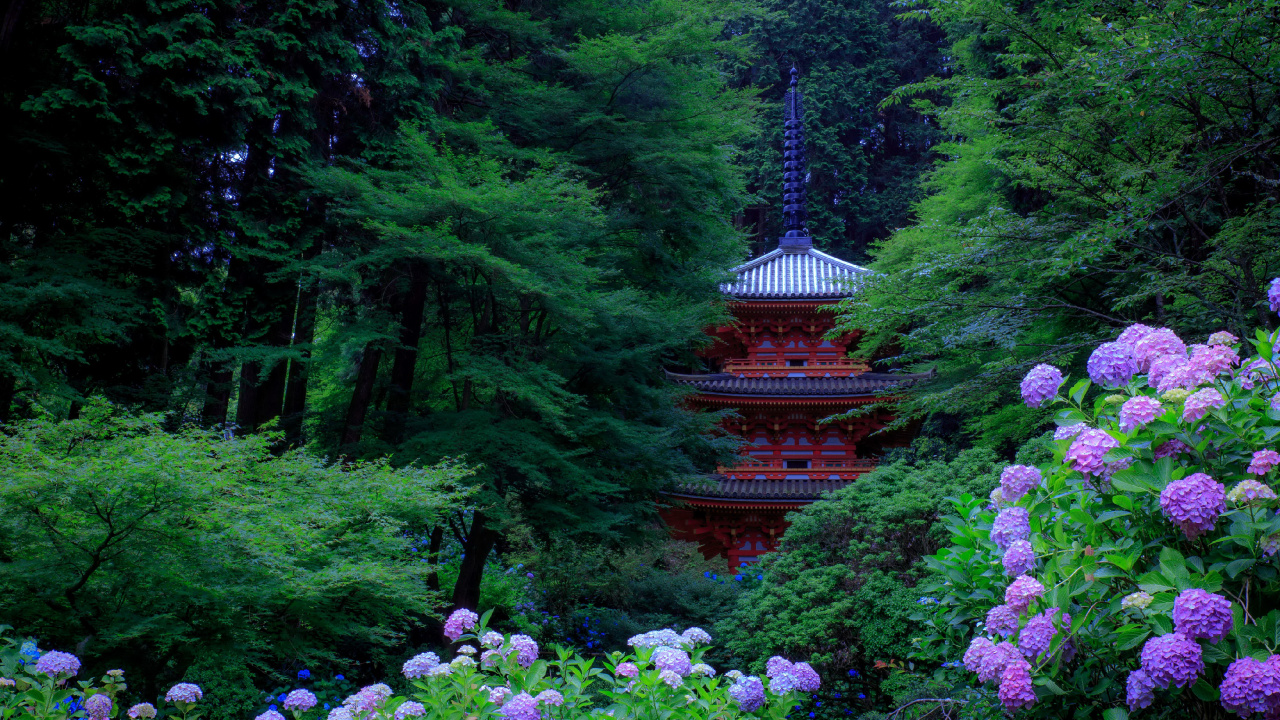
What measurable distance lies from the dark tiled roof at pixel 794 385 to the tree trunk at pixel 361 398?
5.91 meters

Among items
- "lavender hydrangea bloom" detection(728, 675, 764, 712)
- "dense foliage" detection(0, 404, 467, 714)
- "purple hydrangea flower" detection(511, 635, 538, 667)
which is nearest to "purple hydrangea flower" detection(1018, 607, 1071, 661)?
"lavender hydrangea bloom" detection(728, 675, 764, 712)

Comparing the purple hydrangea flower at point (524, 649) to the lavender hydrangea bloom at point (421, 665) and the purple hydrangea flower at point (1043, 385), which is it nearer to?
the lavender hydrangea bloom at point (421, 665)

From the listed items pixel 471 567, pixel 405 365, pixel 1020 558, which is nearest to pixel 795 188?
pixel 405 365

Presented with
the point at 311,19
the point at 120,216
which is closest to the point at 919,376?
the point at 311,19

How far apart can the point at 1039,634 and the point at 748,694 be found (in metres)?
0.99

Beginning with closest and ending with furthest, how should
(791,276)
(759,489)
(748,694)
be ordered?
(748,694), (759,489), (791,276)

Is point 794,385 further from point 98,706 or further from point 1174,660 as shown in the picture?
point 1174,660

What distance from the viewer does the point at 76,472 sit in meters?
4.11

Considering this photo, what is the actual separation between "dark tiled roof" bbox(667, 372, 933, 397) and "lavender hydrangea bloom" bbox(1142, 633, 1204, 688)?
12.1 metres

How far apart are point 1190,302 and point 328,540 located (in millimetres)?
6832

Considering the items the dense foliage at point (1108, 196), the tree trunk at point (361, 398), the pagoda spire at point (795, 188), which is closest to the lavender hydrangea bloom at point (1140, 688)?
the dense foliage at point (1108, 196)

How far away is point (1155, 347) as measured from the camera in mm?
2404

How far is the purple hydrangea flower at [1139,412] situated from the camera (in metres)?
2.06

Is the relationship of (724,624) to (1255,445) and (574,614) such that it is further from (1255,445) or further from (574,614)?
(1255,445)
